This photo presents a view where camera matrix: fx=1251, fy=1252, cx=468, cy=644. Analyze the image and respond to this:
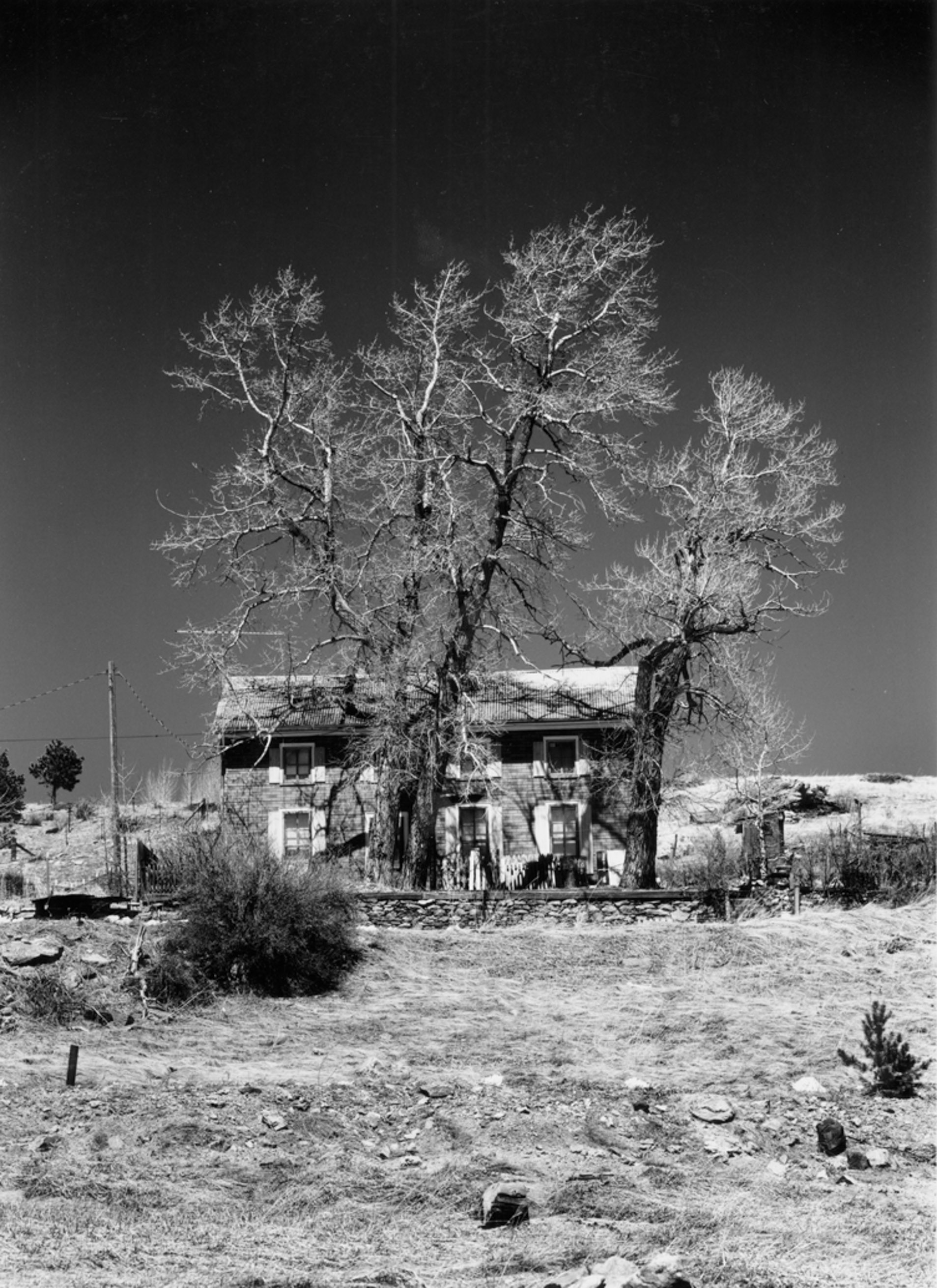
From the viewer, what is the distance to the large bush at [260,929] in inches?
741

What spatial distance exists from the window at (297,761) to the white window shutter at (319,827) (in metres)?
1.11

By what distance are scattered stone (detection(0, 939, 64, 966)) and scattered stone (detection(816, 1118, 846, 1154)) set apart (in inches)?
459

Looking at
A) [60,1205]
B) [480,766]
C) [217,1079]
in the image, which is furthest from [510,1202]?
[480,766]

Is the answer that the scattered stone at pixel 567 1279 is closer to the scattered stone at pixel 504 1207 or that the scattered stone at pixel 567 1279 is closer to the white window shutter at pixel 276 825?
the scattered stone at pixel 504 1207

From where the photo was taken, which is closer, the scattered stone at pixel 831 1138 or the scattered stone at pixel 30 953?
the scattered stone at pixel 831 1138

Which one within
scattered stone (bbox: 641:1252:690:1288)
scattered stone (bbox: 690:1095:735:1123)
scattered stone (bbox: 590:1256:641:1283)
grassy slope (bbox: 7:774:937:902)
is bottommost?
scattered stone (bbox: 690:1095:735:1123)

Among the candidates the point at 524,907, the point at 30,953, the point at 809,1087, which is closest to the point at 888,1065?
the point at 809,1087

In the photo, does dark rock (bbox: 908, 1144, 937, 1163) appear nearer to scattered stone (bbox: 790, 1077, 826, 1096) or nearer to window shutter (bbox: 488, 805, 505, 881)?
scattered stone (bbox: 790, 1077, 826, 1096)

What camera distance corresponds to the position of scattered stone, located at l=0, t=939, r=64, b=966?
718 inches

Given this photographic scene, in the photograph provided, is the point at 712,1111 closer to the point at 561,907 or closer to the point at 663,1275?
the point at 663,1275

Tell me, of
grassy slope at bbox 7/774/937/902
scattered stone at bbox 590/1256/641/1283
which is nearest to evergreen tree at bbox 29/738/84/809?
grassy slope at bbox 7/774/937/902

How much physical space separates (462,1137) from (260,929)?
7.70m

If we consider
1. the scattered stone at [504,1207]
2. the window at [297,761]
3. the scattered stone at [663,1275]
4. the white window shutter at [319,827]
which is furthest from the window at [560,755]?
the scattered stone at [663,1275]

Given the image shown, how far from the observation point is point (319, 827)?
35156 millimetres
